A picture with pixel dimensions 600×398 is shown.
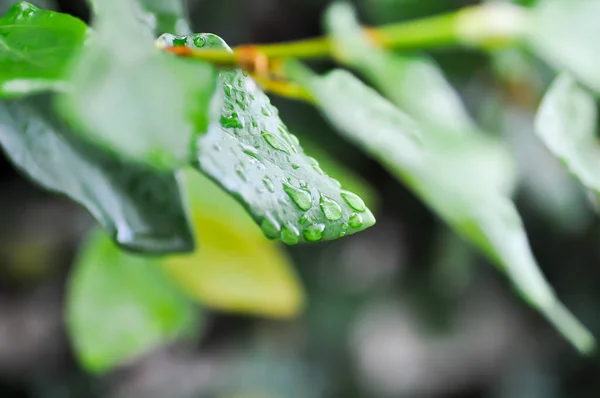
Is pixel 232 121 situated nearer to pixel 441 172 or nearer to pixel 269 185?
pixel 269 185

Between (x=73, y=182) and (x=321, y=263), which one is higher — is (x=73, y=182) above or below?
above

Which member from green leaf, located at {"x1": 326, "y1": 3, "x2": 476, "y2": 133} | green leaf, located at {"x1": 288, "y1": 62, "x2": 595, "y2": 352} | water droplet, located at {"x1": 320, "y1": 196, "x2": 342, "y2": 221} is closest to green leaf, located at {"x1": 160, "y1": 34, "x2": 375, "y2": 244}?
water droplet, located at {"x1": 320, "y1": 196, "x2": 342, "y2": 221}

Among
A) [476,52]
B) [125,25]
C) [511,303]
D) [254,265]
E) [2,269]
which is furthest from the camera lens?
[511,303]

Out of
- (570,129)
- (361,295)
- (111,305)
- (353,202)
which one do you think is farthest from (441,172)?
(361,295)

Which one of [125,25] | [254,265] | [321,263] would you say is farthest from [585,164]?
[321,263]

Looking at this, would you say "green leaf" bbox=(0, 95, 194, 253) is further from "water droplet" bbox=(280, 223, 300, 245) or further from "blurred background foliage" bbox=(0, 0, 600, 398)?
"blurred background foliage" bbox=(0, 0, 600, 398)

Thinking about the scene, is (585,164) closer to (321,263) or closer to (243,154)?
(243,154)

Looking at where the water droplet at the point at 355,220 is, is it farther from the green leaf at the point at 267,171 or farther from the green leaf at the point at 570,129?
the green leaf at the point at 570,129

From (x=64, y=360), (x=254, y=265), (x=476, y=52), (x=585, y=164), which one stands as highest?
(x=585, y=164)
